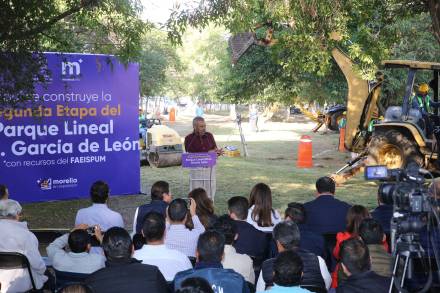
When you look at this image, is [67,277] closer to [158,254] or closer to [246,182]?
[158,254]

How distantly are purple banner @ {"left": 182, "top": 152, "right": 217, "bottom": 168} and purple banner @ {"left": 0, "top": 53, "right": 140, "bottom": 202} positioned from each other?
84.9 inches

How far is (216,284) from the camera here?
12.5 ft

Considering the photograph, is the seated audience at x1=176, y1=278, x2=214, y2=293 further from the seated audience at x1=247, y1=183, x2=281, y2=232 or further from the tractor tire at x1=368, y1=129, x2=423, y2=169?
the tractor tire at x1=368, y1=129, x2=423, y2=169

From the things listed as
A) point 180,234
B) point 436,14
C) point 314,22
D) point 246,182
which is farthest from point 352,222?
point 246,182

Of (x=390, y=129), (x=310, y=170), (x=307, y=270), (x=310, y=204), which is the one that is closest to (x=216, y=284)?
(x=307, y=270)

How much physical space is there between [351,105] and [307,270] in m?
10.7

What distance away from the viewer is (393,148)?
12.6 m

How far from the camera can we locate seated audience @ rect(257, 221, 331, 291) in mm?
4254

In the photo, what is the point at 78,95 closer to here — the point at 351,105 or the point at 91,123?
the point at 91,123

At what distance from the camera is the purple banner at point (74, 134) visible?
995cm

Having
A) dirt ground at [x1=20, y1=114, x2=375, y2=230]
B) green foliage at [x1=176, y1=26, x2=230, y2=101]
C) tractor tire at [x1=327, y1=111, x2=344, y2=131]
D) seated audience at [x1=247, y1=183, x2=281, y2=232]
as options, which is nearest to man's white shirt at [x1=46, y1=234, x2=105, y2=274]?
seated audience at [x1=247, y1=183, x2=281, y2=232]

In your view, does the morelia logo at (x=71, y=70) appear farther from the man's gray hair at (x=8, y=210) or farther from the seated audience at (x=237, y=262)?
the seated audience at (x=237, y=262)

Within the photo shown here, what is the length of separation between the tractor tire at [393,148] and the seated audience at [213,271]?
8573 mm

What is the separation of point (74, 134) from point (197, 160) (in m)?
2.68
